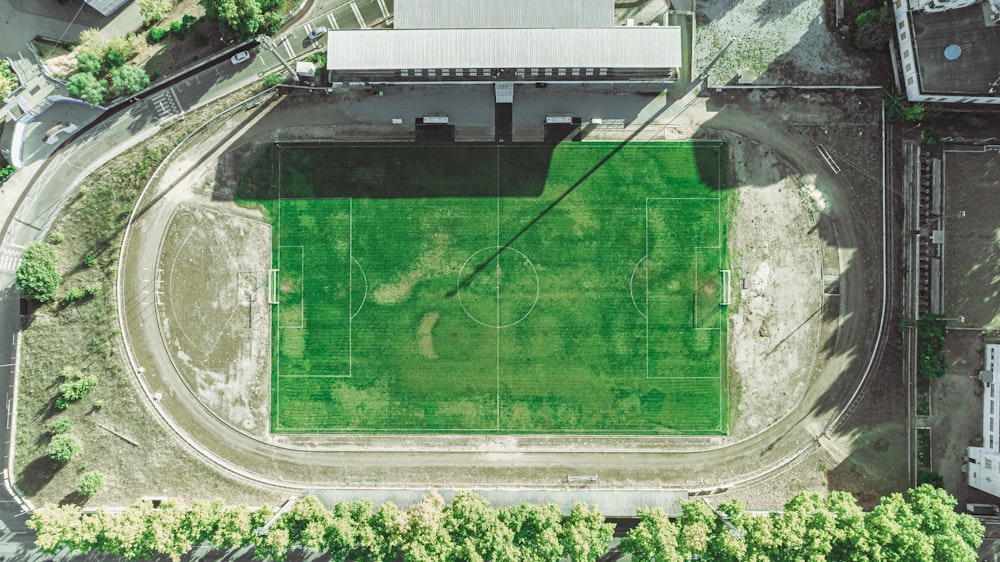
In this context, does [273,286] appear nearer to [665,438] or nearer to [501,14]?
[501,14]

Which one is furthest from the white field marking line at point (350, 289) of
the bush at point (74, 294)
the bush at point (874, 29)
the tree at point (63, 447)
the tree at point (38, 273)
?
the bush at point (874, 29)

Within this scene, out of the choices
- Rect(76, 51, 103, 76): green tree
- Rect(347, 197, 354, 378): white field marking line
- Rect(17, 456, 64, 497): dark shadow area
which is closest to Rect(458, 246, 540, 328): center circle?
Rect(347, 197, 354, 378): white field marking line

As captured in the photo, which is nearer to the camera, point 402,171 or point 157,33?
point 157,33

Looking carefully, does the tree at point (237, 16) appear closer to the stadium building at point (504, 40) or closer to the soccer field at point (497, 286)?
the stadium building at point (504, 40)

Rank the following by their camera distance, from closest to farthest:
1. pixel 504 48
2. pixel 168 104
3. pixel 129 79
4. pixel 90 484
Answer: pixel 504 48
pixel 90 484
pixel 129 79
pixel 168 104

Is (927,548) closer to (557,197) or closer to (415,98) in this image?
(557,197)

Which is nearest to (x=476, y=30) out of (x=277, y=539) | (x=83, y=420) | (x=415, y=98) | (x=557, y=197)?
(x=415, y=98)

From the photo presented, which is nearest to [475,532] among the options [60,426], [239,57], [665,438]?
[665,438]

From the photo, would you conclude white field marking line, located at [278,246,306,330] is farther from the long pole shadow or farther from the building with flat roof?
the building with flat roof
